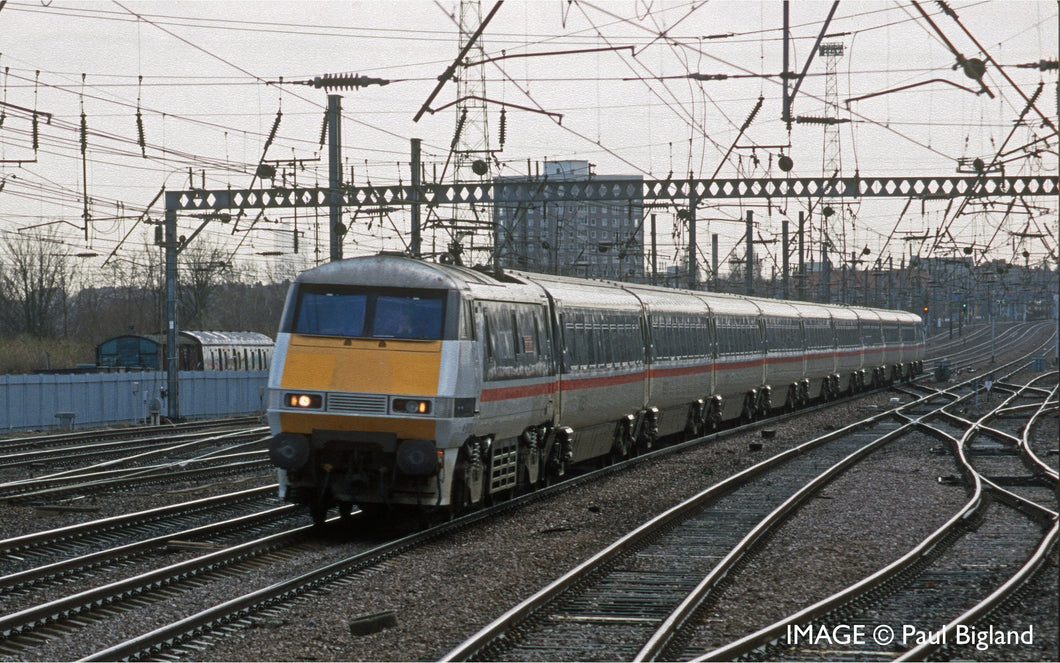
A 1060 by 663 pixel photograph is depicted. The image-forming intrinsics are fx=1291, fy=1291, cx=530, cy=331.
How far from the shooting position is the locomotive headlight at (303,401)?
14484mm

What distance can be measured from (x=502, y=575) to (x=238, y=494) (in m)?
7.41

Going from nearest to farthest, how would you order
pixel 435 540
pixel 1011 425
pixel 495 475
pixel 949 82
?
pixel 435 540, pixel 495 475, pixel 949 82, pixel 1011 425

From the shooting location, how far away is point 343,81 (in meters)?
25.8

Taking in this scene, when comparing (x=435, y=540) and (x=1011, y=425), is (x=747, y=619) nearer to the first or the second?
(x=435, y=540)

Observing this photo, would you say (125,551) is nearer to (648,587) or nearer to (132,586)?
(132,586)

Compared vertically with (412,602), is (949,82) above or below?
above

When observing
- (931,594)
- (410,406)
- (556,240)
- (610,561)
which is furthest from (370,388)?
(556,240)

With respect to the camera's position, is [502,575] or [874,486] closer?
[502,575]

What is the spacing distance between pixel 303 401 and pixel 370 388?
0.80 metres

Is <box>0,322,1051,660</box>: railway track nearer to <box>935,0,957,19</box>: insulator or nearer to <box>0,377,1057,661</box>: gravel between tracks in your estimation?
<box>0,377,1057,661</box>: gravel between tracks

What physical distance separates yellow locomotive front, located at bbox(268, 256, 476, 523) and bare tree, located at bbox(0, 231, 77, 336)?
67209mm

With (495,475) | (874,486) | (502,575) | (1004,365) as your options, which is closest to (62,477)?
(495,475)

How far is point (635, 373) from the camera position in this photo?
24.0 m

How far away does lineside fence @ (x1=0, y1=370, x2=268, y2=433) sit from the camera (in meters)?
37.7
